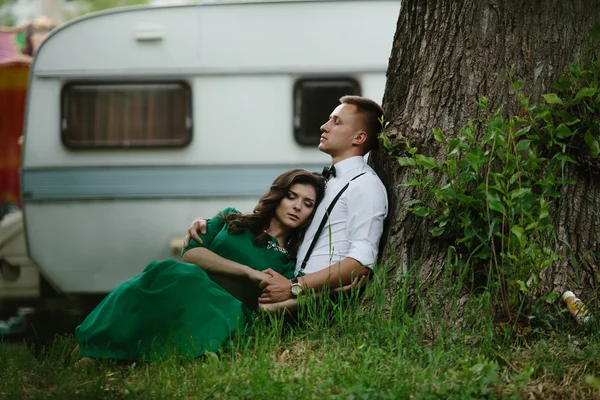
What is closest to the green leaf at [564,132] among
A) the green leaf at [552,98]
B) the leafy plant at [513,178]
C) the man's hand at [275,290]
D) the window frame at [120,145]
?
the leafy plant at [513,178]

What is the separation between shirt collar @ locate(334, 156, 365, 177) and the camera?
4768 millimetres

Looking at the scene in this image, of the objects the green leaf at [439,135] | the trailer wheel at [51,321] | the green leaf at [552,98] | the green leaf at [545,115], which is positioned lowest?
the trailer wheel at [51,321]

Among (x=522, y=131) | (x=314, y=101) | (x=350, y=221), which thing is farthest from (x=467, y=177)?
(x=314, y=101)

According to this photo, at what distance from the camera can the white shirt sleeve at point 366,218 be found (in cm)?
440

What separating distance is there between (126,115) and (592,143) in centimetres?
476

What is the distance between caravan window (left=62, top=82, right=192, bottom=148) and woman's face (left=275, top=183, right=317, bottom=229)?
3098 millimetres

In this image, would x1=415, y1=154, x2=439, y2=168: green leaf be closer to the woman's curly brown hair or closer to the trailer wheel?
the woman's curly brown hair

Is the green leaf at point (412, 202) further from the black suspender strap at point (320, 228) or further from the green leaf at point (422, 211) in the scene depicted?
the black suspender strap at point (320, 228)

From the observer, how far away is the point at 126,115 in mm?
7695

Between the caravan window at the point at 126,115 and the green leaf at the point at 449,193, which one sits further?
the caravan window at the point at 126,115

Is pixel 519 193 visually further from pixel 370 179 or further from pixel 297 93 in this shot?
pixel 297 93

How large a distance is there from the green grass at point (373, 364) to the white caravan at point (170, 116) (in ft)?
11.1

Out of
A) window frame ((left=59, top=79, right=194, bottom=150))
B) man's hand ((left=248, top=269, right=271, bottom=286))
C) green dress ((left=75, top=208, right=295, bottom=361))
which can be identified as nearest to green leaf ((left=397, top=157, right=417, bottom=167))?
man's hand ((left=248, top=269, right=271, bottom=286))

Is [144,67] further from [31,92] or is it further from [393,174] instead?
[393,174]
